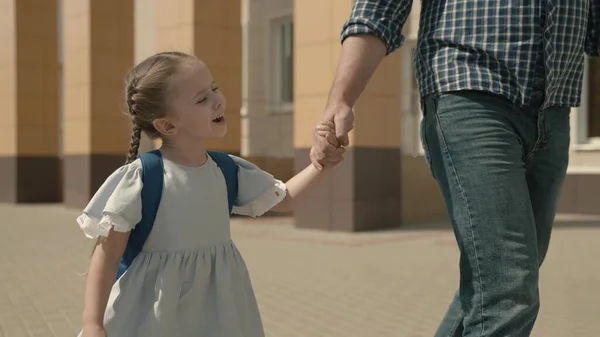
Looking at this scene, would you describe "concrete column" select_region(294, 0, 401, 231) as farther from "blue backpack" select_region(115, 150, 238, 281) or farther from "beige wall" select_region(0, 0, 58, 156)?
"beige wall" select_region(0, 0, 58, 156)

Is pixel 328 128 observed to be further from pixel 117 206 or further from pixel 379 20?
pixel 117 206

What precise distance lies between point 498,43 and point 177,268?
1213 mm

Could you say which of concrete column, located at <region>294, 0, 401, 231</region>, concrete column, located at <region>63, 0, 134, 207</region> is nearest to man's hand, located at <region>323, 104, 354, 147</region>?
concrete column, located at <region>294, 0, 401, 231</region>

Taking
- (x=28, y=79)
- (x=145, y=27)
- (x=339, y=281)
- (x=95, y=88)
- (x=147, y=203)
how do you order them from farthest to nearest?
1. (x=145, y=27)
2. (x=28, y=79)
3. (x=95, y=88)
4. (x=339, y=281)
5. (x=147, y=203)

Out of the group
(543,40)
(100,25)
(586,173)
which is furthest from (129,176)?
(100,25)

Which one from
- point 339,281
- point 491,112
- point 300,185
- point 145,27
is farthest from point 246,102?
point 491,112

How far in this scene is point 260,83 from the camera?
17.9 meters

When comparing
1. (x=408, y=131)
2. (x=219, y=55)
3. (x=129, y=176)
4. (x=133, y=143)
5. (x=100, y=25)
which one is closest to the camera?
(x=129, y=176)

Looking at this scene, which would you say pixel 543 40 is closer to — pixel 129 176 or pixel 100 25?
pixel 129 176

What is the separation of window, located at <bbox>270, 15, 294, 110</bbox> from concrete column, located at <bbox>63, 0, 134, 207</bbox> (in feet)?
12.2

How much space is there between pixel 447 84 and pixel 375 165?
25.6 feet

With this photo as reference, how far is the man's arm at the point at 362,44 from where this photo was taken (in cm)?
240

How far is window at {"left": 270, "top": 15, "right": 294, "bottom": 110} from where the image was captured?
57.6 feet

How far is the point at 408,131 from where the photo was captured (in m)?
16.0
